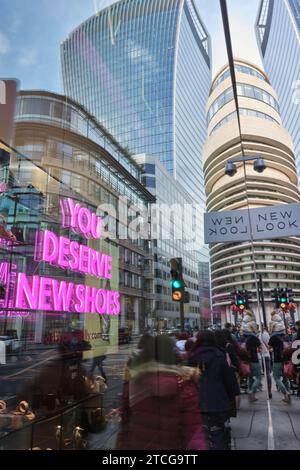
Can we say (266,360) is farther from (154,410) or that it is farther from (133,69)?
(133,69)

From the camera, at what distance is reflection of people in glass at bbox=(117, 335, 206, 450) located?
3783 mm

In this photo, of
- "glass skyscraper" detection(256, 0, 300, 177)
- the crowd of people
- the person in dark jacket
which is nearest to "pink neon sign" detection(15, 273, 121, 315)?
the crowd of people

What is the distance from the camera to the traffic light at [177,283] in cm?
775

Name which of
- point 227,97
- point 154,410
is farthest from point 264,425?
point 227,97

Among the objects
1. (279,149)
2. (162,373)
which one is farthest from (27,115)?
(279,149)

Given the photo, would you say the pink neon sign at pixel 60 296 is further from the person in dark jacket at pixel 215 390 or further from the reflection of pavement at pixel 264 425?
the reflection of pavement at pixel 264 425

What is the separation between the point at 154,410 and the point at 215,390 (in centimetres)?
112

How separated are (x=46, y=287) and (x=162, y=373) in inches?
111

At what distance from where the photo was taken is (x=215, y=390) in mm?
3363

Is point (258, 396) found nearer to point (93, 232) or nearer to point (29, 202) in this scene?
point (93, 232)

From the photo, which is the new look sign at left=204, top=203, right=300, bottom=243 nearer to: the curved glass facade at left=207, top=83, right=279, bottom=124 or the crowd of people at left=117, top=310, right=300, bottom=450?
the crowd of people at left=117, top=310, right=300, bottom=450

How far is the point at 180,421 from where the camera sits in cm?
518

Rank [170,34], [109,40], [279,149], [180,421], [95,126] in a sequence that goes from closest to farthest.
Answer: [180,421]
[109,40]
[95,126]
[170,34]
[279,149]
